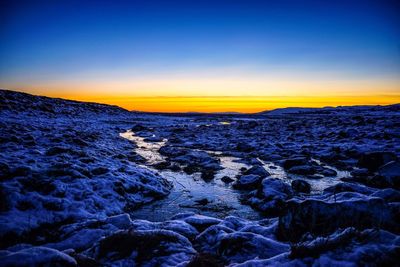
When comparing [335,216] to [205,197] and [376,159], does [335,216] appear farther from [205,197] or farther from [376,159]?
[376,159]

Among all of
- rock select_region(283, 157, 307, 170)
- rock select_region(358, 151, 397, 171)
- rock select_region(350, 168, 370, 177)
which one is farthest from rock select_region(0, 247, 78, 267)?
rock select_region(358, 151, 397, 171)

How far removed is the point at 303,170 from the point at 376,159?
296cm

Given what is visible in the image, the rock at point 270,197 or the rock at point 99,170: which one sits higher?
the rock at point 99,170

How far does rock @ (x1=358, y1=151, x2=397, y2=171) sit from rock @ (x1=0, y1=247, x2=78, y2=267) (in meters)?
10.4

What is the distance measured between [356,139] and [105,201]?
15.4 m

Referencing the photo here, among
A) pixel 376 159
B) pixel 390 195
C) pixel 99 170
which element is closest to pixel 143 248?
pixel 390 195

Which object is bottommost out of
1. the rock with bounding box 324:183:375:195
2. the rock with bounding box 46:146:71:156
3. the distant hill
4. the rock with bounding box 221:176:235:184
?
the rock with bounding box 221:176:235:184

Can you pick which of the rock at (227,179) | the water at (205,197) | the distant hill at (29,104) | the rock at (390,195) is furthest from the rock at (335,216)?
the distant hill at (29,104)

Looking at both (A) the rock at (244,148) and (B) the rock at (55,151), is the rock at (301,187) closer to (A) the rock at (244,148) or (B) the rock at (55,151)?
(A) the rock at (244,148)

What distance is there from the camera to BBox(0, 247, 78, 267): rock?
8.20ft

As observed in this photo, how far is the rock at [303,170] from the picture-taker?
927cm

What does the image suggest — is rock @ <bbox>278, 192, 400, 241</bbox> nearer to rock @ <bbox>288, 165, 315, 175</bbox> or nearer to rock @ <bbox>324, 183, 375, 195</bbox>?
rock @ <bbox>324, 183, 375, 195</bbox>

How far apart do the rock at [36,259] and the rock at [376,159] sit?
10403 mm

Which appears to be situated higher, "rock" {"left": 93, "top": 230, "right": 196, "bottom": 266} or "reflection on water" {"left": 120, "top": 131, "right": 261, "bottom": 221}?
"rock" {"left": 93, "top": 230, "right": 196, "bottom": 266}
